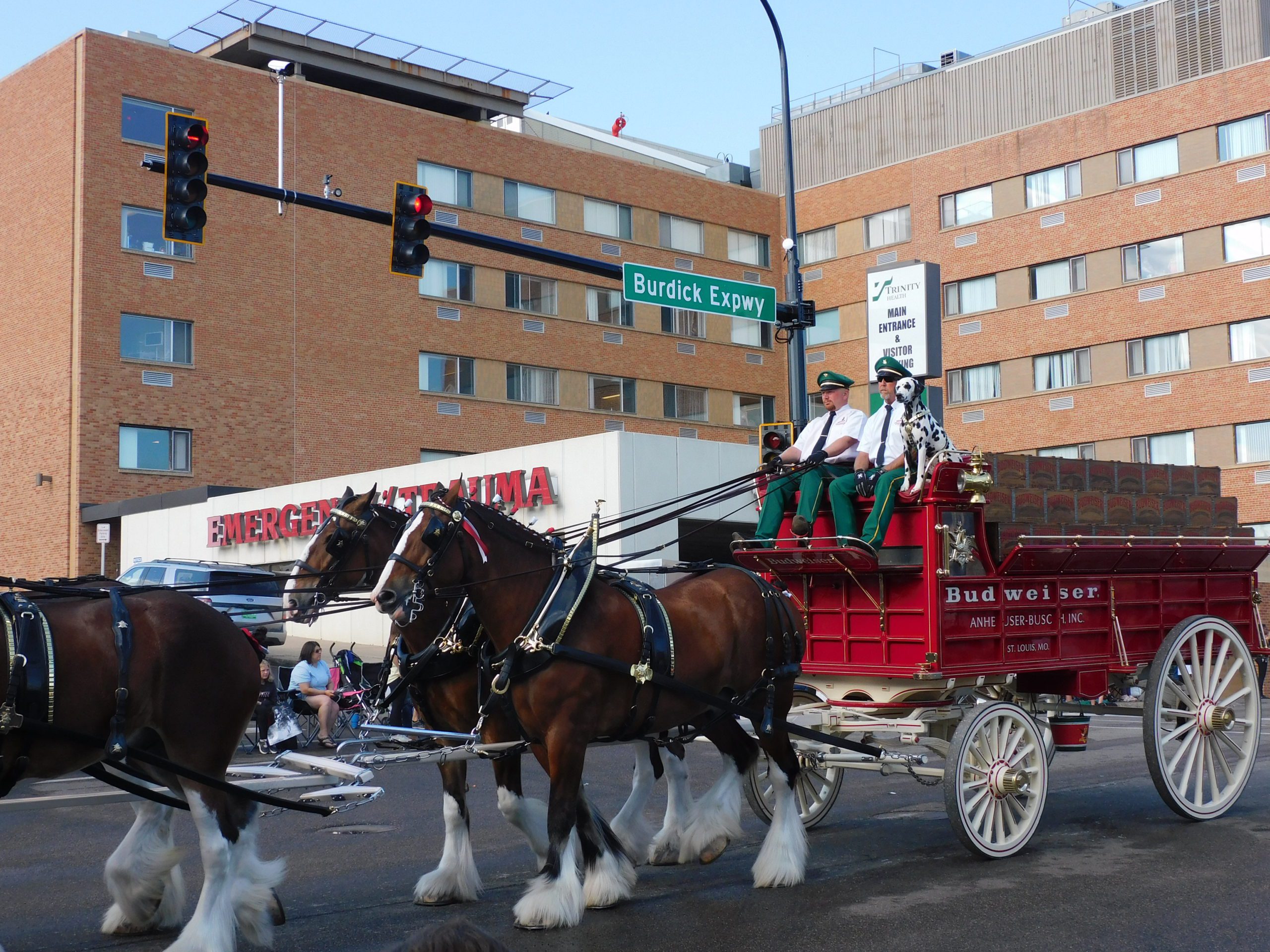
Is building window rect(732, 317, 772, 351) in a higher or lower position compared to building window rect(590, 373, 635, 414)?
higher

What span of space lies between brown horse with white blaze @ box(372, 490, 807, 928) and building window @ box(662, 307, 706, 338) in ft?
126

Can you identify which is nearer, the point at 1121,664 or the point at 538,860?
the point at 538,860

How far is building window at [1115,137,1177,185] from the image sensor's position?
38094 mm

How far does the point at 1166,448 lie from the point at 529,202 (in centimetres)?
2133

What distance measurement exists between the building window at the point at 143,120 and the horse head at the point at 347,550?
1214 inches

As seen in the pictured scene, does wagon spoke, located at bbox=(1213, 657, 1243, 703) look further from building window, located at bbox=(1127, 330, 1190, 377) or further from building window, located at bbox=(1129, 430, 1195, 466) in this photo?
building window, located at bbox=(1127, 330, 1190, 377)

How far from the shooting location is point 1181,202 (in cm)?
3784

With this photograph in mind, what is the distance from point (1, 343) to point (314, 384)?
906cm

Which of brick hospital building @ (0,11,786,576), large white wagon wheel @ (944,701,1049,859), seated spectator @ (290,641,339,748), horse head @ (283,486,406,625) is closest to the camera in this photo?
large white wagon wheel @ (944,701,1049,859)

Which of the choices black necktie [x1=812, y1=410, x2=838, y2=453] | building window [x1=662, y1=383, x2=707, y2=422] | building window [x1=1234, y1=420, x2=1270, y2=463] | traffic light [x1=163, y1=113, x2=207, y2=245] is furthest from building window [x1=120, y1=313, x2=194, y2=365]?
black necktie [x1=812, y1=410, x2=838, y2=453]

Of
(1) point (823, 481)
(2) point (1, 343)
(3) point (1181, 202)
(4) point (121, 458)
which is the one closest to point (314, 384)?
(4) point (121, 458)

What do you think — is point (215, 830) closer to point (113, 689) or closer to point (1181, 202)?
point (113, 689)

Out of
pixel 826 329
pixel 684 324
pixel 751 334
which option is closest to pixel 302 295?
pixel 684 324

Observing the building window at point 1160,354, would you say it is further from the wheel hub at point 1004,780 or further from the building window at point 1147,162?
the wheel hub at point 1004,780
